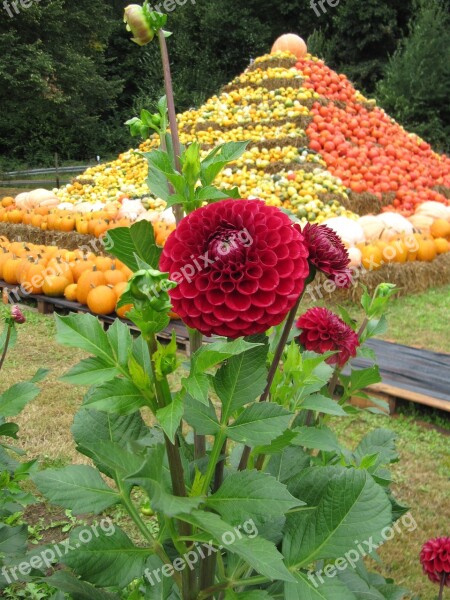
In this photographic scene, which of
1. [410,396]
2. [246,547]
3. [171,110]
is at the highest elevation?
[171,110]

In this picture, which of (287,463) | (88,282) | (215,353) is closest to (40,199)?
(88,282)

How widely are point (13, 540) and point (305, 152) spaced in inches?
261

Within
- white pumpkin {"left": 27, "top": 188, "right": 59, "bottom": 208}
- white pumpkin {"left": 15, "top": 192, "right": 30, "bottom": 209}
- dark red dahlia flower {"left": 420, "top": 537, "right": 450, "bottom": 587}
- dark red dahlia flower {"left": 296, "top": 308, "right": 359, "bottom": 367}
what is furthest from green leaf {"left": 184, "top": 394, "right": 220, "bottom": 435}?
white pumpkin {"left": 15, "top": 192, "right": 30, "bottom": 209}

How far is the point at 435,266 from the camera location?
548cm

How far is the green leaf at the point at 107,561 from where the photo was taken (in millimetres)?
653

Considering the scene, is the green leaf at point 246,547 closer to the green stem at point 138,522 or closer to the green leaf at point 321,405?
the green stem at point 138,522

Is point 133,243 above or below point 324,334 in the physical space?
above

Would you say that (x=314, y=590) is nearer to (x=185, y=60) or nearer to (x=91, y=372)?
(x=91, y=372)

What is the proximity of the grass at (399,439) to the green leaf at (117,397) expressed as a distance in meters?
1.65

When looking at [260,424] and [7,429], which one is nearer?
[260,424]

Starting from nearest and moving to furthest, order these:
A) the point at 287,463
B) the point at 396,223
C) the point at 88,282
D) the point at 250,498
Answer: the point at 250,498, the point at 287,463, the point at 88,282, the point at 396,223

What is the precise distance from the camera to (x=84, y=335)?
59 centimetres

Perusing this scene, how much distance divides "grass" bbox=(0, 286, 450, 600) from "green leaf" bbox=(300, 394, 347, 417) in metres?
1.36

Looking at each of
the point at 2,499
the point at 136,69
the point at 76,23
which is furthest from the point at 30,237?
the point at 136,69
